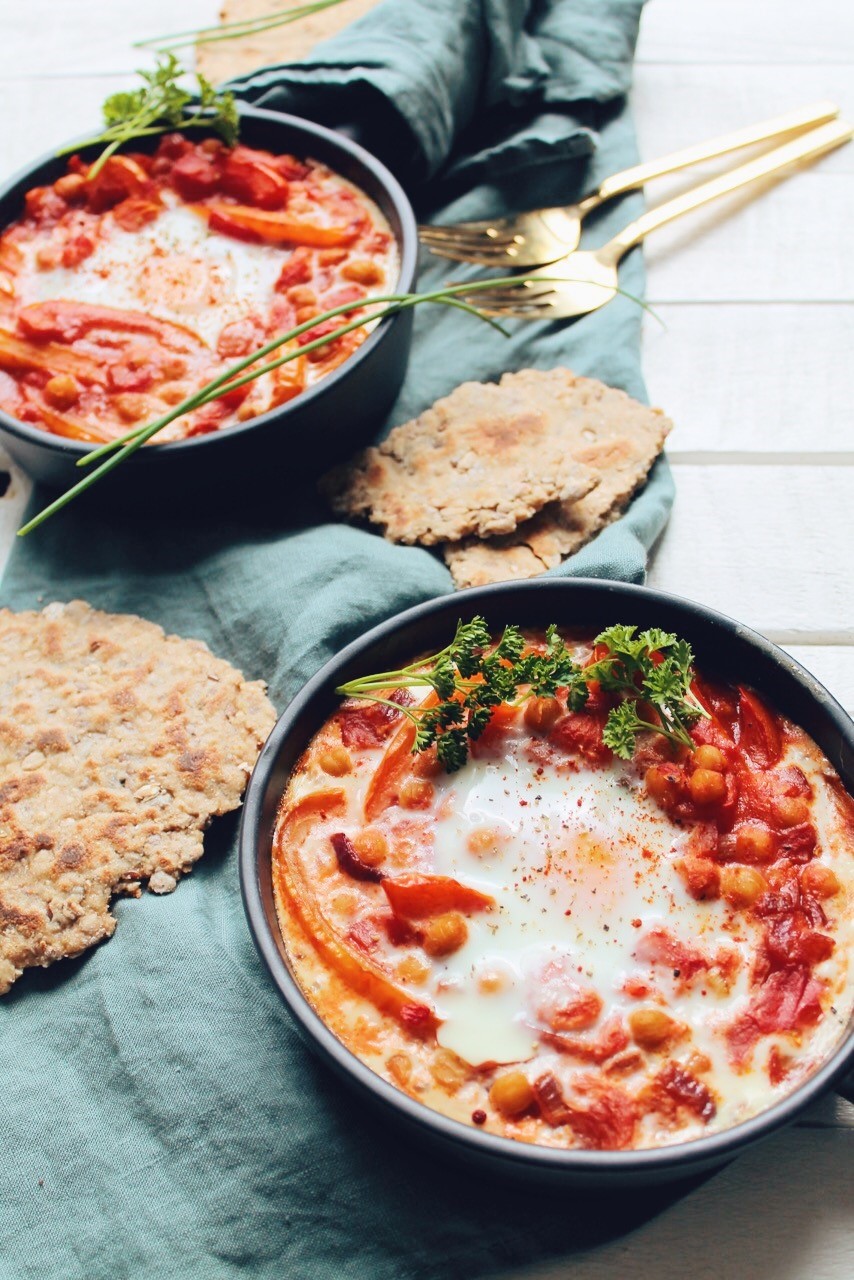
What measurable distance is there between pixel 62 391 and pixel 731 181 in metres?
2.42

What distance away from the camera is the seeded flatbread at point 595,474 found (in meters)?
3.58

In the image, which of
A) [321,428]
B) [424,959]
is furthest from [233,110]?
[424,959]

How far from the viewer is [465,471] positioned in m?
3.71

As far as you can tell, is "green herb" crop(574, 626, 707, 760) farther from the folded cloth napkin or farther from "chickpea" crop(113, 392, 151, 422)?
"chickpea" crop(113, 392, 151, 422)

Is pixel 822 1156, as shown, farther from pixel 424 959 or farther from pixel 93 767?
pixel 93 767

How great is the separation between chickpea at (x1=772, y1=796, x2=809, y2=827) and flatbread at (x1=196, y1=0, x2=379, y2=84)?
332 centimetres

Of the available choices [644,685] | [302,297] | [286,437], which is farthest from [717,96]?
[644,685]

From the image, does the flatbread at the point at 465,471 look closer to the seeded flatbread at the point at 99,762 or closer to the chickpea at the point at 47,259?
the seeded flatbread at the point at 99,762

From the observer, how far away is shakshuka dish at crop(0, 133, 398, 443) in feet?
12.2

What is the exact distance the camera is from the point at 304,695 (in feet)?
9.69

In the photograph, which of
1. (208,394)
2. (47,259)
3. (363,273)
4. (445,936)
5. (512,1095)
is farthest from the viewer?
(47,259)

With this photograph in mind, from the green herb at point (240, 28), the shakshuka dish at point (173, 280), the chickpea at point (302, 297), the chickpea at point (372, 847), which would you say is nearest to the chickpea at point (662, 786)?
the chickpea at point (372, 847)

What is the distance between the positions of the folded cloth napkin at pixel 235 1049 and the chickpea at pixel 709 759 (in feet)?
2.45

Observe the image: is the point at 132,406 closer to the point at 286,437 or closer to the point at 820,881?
the point at 286,437
